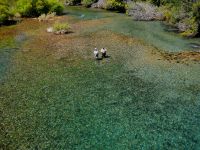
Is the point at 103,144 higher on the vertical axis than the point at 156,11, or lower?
lower

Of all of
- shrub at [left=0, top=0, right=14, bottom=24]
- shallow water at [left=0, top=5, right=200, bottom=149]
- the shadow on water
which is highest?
shrub at [left=0, top=0, right=14, bottom=24]

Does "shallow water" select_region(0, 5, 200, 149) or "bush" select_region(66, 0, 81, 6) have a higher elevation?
"bush" select_region(66, 0, 81, 6)

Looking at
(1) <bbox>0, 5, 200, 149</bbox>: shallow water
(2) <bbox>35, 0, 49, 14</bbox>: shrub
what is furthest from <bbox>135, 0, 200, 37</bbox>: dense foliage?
(2) <bbox>35, 0, 49, 14</bbox>: shrub

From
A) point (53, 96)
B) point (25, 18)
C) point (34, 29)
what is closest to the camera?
point (53, 96)

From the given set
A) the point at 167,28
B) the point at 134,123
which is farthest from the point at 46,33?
the point at 134,123

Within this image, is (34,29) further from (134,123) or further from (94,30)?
(134,123)

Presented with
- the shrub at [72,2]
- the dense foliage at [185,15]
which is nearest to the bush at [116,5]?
the shrub at [72,2]

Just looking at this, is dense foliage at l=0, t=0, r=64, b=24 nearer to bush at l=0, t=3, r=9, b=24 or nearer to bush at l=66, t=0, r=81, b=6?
bush at l=0, t=3, r=9, b=24
